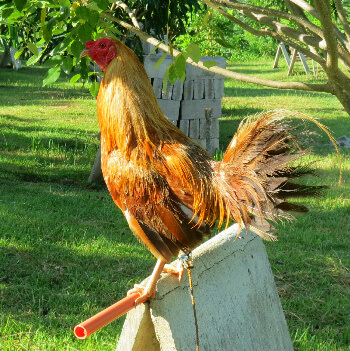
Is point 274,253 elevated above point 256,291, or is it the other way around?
point 256,291

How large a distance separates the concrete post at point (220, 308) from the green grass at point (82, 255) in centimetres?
87

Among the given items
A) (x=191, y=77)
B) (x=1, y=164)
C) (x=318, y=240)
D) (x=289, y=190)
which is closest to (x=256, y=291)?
(x=289, y=190)

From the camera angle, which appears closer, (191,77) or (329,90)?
(329,90)

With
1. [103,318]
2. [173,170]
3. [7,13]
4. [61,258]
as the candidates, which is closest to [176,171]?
[173,170]

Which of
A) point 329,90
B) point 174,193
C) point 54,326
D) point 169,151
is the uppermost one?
point 329,90

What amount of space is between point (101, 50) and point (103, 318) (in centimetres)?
145

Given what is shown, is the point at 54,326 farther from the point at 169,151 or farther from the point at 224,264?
the point at 169,151

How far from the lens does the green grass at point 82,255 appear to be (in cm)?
395

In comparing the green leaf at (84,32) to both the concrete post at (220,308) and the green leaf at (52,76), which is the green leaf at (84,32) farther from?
the concrete post at (220,308)

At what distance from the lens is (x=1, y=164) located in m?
7.88

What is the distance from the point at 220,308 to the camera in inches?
111

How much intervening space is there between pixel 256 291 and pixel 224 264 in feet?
1.00

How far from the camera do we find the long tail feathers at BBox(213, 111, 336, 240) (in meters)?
2.60

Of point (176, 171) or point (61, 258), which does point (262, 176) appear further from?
point (61, 258)
